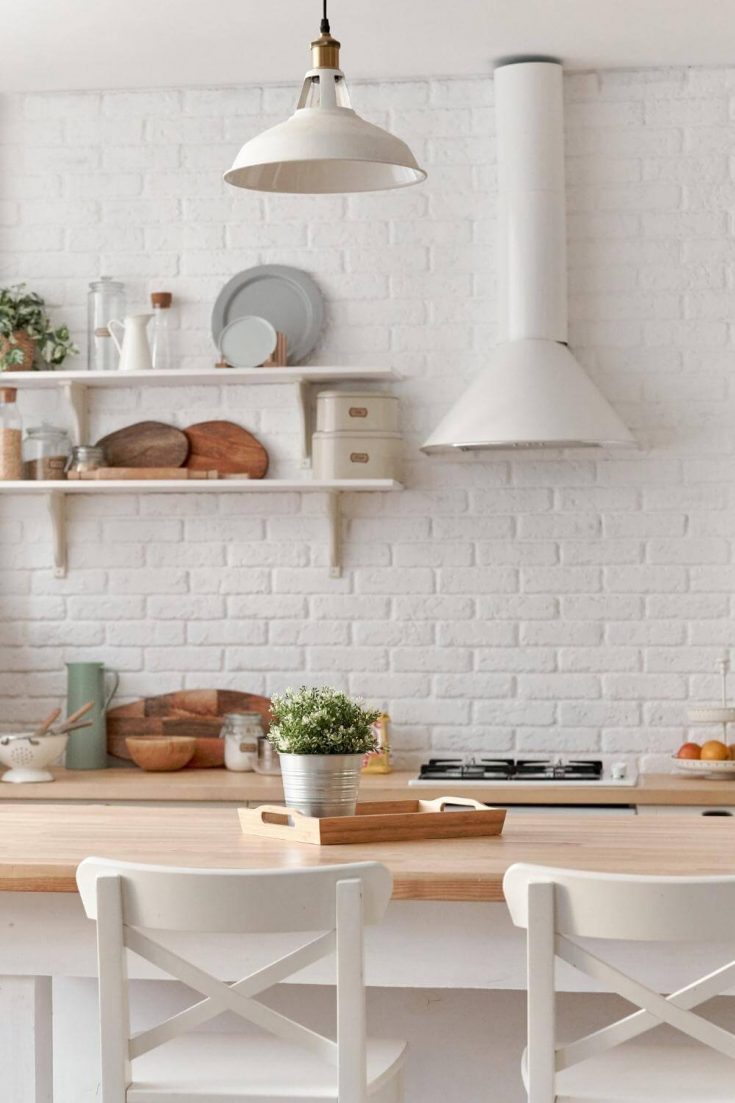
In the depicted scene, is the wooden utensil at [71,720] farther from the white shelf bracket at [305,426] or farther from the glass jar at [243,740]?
the white shelf bracket at [305,426]

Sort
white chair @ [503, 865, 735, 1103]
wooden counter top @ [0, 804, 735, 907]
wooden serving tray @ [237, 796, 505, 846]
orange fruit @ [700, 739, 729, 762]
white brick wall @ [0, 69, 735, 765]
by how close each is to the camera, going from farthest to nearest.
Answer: white brick wall @ [0, 69, 735, 765] → orange fruit @ [700, 739, 729, 762] → wooden serving tray @ [237, 796, 505, 846] → wooden counter top @ [0, 804, 735, 907] → white chair @ [503, 865, 735, 1103]

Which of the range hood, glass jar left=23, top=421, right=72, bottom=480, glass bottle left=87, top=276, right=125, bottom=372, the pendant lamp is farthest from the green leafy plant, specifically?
glass bottle left=87, top=276, right=125, bottom=372

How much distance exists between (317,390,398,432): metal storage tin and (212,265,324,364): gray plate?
0.76 ft

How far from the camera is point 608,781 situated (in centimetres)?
400

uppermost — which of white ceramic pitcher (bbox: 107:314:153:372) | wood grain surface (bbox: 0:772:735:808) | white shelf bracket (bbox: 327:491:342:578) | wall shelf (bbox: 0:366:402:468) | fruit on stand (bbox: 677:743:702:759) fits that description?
white ceramic pitcher (bbox: 107:314:153:372)

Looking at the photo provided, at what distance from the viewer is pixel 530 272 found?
4.28 metres

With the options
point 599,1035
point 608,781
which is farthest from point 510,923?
point 608,781


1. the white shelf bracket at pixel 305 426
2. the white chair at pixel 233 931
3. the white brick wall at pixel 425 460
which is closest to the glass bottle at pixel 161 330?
the white brick wall at pixel 425 460

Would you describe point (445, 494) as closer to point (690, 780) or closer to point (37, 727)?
point (690, 780)

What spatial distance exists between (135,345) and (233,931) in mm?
2814

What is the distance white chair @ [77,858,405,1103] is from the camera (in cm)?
189

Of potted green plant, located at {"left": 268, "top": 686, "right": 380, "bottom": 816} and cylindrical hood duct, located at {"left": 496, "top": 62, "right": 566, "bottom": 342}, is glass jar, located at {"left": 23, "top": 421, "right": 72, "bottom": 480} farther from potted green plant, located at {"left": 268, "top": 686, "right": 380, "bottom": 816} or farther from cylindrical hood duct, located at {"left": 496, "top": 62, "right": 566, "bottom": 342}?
potted green plant, located at {"left": 268, "top": 686, "right": 380, "bottom": 816}

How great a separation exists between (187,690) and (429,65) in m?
2.03

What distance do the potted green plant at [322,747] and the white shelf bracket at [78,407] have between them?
2244 mm
